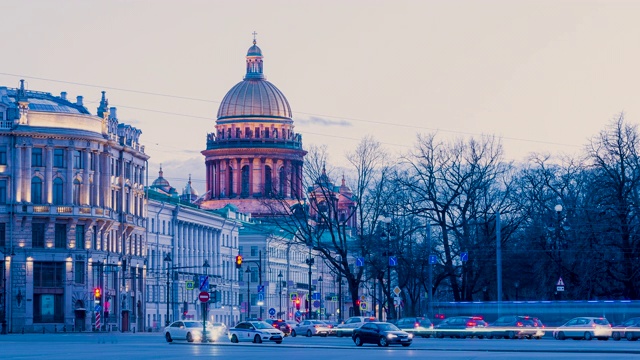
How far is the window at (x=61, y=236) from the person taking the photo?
12025cm

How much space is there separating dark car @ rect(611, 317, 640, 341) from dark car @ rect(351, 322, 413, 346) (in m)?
14.2

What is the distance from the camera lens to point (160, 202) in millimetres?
145125

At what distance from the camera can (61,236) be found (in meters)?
121

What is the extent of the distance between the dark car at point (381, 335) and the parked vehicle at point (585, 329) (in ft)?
44.3

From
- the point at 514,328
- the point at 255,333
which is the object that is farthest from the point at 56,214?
the point at 514,328

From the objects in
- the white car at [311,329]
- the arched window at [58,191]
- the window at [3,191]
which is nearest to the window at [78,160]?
the arched window at [58,191]

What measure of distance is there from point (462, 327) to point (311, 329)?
612 inches

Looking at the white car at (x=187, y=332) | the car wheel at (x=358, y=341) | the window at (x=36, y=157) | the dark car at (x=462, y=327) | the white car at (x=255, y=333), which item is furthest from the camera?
the window at (x=36, y=157)

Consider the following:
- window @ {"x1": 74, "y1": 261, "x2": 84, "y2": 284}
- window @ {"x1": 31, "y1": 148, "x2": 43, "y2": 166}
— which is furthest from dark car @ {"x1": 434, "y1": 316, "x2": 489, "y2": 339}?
window @ {"x1": 31, "y1": 148, "x2": 43, "y2": 166}

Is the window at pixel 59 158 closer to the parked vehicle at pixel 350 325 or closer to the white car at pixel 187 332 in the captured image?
the parked vehicle at pixel 350 325

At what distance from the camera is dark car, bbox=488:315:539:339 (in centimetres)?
7819

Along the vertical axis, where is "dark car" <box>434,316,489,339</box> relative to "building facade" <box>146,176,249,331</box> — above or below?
below

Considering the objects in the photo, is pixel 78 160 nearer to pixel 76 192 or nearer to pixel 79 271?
pixel 76 192

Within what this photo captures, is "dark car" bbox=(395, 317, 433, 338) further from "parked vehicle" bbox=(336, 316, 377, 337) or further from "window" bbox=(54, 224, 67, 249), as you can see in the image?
"window" bbox=(54, 224, 67, 249)
